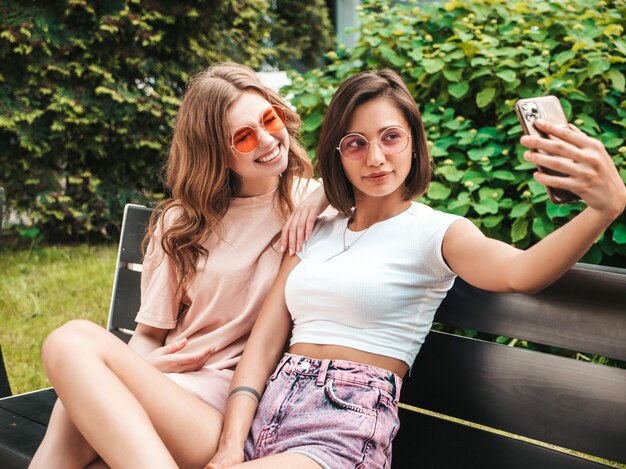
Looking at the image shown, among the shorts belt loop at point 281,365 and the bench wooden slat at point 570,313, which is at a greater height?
the bench wooden slat at point 570,313

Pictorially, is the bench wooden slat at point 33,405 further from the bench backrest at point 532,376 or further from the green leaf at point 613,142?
the green leaf at point 613,142

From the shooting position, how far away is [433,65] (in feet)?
10.2

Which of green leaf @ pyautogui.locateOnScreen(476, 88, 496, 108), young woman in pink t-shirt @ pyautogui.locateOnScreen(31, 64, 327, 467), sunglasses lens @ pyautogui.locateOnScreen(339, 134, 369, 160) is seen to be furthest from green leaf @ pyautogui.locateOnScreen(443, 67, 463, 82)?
sunglasses lens @ pyautogui.locateOnScreen(339, 134, 369, 160)

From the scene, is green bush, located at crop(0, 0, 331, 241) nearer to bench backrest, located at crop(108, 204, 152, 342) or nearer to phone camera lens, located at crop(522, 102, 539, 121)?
bench backrest, located at crop(108, 204, 152, 342)

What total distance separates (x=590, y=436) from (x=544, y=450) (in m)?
0.14

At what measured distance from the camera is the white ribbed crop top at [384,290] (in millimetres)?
1920

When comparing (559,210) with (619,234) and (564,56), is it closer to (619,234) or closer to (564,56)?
(619,234)

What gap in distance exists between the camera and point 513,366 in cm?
189

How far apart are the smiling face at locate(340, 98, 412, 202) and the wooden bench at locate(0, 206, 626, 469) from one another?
1.22 ft

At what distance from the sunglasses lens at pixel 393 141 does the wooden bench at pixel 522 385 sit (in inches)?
17.3

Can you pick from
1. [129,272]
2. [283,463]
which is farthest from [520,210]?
[129,272]

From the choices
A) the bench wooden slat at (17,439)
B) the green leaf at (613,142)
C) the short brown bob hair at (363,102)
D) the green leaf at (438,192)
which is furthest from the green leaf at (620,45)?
the bench wooden slat at (17,439)

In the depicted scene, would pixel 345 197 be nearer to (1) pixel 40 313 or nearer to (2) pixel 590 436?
(2) pixel 590 436

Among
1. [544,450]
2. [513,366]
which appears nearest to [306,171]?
[513,366]
